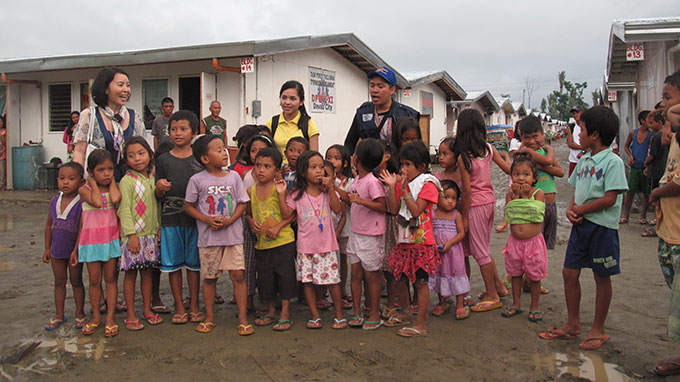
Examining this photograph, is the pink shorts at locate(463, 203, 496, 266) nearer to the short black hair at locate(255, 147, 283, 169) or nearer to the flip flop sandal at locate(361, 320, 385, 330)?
the flip flop sandal at locate(361, 320, 385, 330)

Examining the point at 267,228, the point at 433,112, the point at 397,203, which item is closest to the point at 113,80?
the point at 267,228

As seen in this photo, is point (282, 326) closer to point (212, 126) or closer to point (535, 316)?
point (535, 316)

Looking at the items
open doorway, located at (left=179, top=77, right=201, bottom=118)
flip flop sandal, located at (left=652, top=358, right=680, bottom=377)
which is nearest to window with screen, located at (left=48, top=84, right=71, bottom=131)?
open doorway, located at (left=179, top=77, right=201, bottom=118)

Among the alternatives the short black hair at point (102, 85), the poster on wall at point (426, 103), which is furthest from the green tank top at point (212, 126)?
the poster on wall at point (426, 103)

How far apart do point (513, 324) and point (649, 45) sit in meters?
8.02

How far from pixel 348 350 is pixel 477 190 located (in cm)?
166

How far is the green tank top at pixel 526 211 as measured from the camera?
13.1ft

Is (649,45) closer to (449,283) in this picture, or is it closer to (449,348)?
(449,283)

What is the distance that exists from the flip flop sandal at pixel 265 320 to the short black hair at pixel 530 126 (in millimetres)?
2642

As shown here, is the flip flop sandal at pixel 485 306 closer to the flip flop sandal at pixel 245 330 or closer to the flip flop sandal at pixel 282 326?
the flip flop sandal at pixel 282 326

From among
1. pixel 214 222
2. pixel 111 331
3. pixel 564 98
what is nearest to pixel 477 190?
pixel 214 222

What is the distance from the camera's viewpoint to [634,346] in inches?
134

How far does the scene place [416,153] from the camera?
3738mm

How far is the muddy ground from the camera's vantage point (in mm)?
3082
